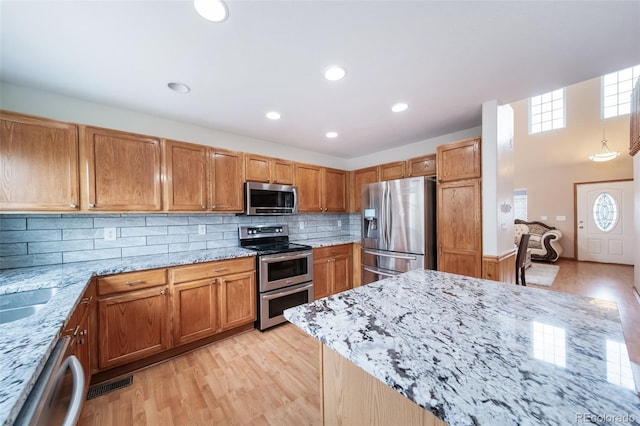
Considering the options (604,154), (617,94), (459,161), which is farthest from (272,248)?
(617,94)

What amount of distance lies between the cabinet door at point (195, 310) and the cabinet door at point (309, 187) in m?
1.59

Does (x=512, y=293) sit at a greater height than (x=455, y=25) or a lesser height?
lesser

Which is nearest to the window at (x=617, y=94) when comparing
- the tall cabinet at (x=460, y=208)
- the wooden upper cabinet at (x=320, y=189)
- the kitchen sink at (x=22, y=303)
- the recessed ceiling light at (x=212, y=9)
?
the tall cabinet at (x=460, y=208)

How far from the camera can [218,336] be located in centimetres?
241

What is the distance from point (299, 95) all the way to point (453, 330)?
2.02 metres

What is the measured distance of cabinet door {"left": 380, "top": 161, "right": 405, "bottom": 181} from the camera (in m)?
3.41

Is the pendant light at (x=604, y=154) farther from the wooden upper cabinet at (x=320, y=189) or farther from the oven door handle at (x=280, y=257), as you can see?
the oven door handle at (x=280, y=257)

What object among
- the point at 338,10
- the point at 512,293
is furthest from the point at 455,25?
the point at 512,293

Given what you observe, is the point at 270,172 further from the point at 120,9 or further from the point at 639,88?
the point at 639,88

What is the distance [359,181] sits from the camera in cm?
399

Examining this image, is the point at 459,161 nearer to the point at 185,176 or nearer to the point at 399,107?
the point at 399,107

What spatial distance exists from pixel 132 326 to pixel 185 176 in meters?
1.41

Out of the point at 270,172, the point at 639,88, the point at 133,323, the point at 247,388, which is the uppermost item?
the point at 639,88

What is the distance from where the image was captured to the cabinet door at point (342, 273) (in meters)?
3.40
